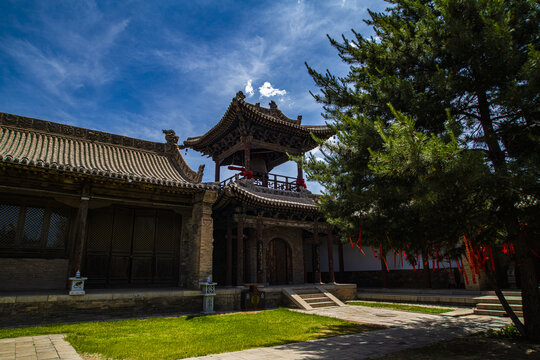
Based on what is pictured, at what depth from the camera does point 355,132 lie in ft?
17.3

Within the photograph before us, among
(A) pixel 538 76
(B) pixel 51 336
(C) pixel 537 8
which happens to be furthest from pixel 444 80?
(B) pixel 51 336

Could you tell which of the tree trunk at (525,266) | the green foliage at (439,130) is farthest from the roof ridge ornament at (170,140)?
the tree trunk at (525,266)

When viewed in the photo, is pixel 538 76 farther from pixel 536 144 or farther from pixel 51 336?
pixel 51 336

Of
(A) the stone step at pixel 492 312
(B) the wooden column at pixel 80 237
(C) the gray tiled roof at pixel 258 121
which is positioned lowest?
(A) the stone step at pixel 492 312

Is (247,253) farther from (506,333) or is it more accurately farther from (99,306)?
(506,333)

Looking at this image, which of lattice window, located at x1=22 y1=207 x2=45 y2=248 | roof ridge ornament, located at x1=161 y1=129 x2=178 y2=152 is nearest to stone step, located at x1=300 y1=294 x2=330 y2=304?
roof ridge ornament, located at x1=161 y1=129 x2=178 y2=152

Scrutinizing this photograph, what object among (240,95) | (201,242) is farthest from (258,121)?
(201,242)

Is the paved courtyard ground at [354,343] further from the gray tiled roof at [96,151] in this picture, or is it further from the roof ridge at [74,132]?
the roof ridge at [74,132]

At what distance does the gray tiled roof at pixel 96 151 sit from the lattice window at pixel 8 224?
1590 millimetres

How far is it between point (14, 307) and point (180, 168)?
6.78m

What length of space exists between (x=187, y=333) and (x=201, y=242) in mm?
4373

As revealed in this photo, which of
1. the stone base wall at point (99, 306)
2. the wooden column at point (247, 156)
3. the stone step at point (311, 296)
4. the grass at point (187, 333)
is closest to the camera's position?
the grass at point (187, 333)

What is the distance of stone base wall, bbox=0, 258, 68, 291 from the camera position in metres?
9.55

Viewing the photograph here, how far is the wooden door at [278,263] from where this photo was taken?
15.1 m
